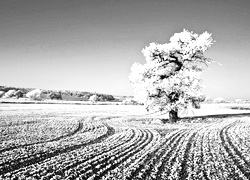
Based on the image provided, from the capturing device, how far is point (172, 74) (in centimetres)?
3278

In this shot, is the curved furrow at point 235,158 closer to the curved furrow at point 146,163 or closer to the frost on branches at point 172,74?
the curved furrow at point 146,163

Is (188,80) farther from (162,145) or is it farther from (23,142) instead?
(23,142)

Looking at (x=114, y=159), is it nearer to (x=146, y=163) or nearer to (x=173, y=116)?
(x=146, y=163)

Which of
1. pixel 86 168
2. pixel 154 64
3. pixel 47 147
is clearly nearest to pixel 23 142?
pixel 47 147

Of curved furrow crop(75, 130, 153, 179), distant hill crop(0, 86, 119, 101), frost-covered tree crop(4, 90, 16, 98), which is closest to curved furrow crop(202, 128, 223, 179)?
curved furrow crop(75, 130, 153, 179)

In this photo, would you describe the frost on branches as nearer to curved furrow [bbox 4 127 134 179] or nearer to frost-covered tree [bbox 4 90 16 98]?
curved furrow [bbox 4 127 134 179]

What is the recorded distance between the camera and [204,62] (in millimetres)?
32625

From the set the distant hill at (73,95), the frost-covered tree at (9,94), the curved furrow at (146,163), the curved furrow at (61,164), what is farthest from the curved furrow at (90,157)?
the frost-covered tree at (9,94)

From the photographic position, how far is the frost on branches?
1223 inches

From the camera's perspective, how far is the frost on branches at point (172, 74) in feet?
102

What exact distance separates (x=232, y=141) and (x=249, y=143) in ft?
4.22

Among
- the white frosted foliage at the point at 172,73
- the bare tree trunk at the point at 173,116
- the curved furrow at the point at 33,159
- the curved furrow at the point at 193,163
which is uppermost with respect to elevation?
the white frosted foliage at the point at 172,73

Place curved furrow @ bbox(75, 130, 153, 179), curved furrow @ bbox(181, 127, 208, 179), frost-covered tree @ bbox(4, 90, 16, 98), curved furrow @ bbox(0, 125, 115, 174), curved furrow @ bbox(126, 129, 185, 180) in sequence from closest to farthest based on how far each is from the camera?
curved furrow @ bbox(181, 127, 208, 179) < curved furrow @ bbox(126, 129, 185, 180) < curved furrow @ bbox(75, 130, 153, 179) < curved furrow @ bbox(0, 125, 115, 174) < frost-covered tree @ bbox(4, 90, 16, 98)

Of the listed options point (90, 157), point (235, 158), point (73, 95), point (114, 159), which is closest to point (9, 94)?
point (73, 95)
